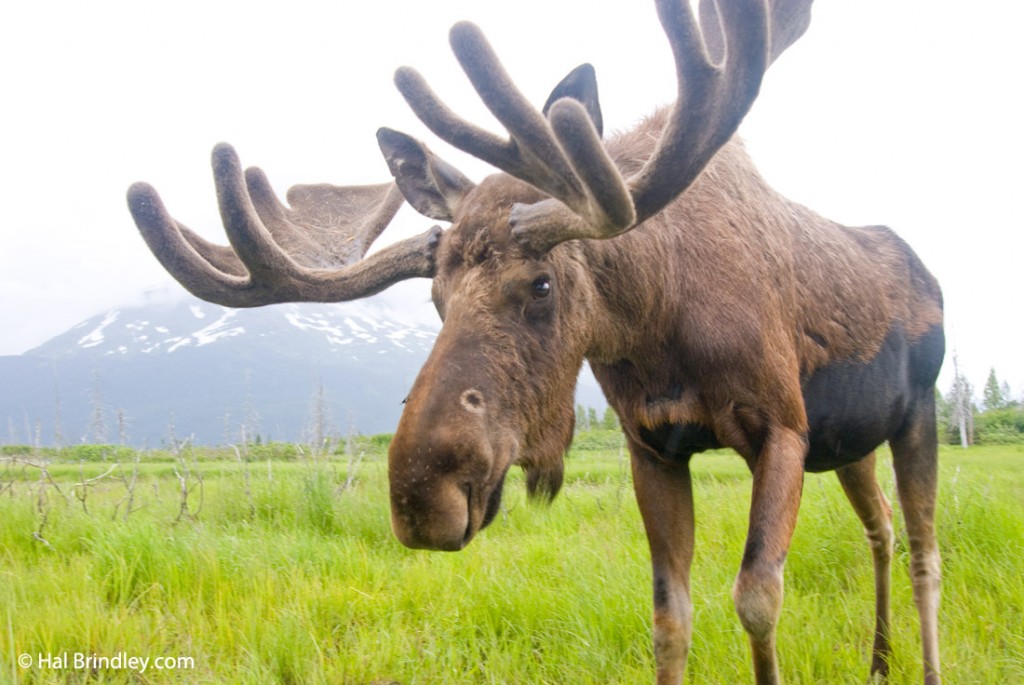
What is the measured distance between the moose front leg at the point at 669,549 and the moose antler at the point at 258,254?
1242 millimetres

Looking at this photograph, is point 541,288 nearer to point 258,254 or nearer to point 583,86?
point 583,86

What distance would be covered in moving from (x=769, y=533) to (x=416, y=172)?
1.90 m

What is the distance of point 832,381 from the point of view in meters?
2.82

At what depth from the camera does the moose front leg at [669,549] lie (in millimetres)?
2721

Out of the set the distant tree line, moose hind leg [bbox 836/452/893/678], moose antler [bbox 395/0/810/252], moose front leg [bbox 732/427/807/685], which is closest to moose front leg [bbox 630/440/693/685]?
moose front leg [bbox 732/427/807/685]

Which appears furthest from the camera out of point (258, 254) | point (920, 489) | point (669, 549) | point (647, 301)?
point (920, 489)

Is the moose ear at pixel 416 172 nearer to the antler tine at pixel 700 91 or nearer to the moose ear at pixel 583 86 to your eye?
the moose ear at pixel 583 86

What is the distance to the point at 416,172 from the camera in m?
2.81

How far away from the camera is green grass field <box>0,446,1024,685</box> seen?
3.04 metres

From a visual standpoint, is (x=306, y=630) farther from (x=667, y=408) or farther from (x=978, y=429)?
(x=978, y=429)

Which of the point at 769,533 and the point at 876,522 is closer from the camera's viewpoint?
the point at 769,533

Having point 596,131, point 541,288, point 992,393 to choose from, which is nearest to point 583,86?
point 596,131

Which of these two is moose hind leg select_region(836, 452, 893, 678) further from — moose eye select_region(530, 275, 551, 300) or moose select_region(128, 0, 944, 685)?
moose eye select_region(530, 275, 551, 300)

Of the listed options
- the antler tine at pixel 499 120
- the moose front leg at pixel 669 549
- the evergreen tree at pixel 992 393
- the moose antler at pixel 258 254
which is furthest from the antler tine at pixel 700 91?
the evergreen tree at pixel 992 393
